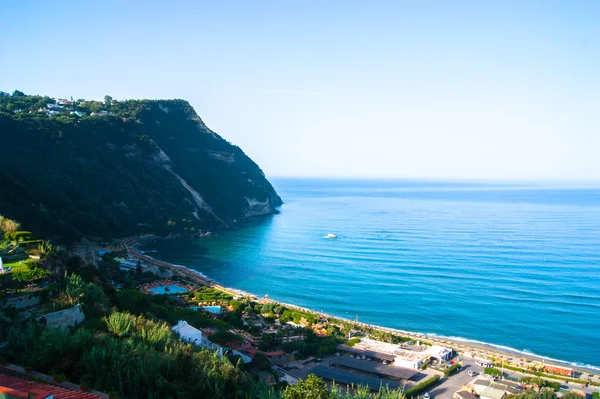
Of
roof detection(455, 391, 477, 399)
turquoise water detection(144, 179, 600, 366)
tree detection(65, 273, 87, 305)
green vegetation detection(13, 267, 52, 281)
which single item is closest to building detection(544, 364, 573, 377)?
turquoise water detection(144, 179, 600, 366)

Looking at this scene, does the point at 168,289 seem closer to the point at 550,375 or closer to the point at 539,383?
the point at 539,383

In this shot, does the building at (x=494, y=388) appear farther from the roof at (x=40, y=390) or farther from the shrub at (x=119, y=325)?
the roof at (x=40, y=390)

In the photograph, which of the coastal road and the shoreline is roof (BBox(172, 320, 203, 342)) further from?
the shoreline

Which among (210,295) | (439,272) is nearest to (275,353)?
(210,295)

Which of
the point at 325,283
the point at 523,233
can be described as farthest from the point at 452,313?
the point at 523,233

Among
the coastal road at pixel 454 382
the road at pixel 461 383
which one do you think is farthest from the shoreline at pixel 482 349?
→ the coastal road at pixel 454 382

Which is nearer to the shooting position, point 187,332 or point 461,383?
point 187,332
